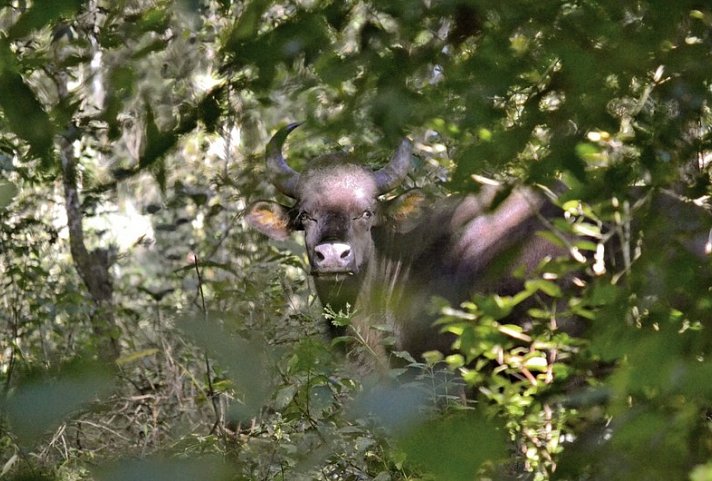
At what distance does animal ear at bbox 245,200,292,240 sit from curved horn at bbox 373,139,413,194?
0.59 metres

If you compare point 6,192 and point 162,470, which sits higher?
point 6,192

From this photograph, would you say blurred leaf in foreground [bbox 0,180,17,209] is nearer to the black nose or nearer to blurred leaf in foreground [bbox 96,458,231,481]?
blurred leaf in foreground [bbox 96,458,231,481]

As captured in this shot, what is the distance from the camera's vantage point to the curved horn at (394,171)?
624 cm

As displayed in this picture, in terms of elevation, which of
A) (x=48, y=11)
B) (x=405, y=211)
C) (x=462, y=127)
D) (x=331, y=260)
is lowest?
(x=405, y=211)

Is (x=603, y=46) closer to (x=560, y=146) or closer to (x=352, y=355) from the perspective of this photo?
(x=560, y=146)

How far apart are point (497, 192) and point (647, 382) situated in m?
0.46

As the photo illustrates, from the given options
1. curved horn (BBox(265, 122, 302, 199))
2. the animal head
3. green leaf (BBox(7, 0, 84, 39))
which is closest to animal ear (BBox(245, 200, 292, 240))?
the animal head

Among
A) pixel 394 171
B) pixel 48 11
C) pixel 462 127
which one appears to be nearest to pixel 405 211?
pixel 394 171

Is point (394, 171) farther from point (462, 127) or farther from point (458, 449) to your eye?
point (458, 449)

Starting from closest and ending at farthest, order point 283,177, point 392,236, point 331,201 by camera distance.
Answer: point 331,201
point 283,177
point 392,236

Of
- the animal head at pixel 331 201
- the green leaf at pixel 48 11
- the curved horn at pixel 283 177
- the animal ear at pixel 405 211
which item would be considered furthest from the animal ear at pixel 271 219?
the green leaf at pixel 48 11

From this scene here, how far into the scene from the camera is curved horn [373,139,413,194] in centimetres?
624

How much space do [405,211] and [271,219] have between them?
0.81 m

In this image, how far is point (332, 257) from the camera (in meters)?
5.65
